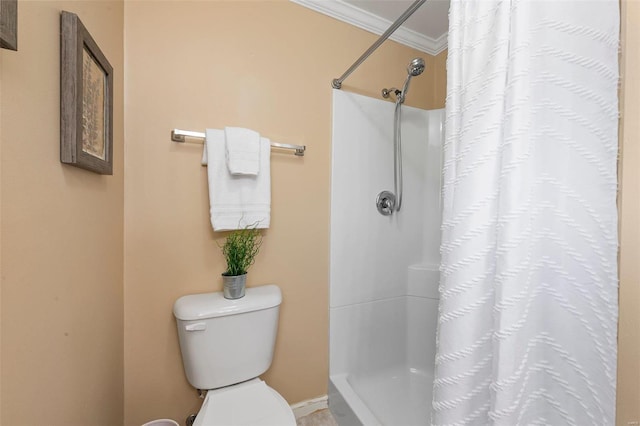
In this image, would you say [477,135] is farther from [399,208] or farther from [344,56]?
[344,56]

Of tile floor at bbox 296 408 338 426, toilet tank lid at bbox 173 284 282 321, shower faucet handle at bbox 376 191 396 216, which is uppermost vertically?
shower faucet handle at bbox 376 191 396 216

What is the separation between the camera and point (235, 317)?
3.58 ft

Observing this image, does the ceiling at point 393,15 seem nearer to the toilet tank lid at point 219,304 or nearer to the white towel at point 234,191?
the white towel at point 234,191

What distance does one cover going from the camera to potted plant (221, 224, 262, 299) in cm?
112

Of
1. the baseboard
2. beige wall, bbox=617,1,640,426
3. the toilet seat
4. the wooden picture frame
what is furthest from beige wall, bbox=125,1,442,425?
beige wall, bbox=617,1,640,426

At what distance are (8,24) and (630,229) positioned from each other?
108 cm

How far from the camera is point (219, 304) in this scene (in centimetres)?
108

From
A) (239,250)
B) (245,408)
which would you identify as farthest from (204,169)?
(245,408)

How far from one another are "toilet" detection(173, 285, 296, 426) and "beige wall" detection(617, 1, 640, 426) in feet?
3.00

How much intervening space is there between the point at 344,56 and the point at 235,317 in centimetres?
150

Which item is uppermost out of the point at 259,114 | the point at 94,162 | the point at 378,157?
the point at 259,114

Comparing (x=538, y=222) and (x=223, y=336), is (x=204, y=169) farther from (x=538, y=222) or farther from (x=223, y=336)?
(x=538, y=222)

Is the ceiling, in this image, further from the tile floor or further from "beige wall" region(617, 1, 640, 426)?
the tile floor

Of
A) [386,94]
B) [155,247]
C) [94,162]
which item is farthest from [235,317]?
[386,94]
